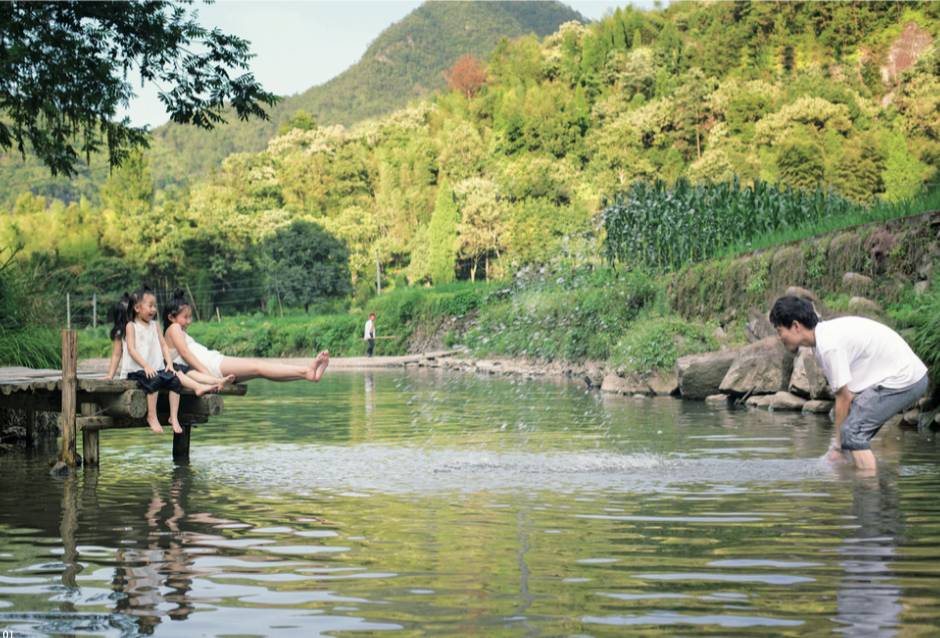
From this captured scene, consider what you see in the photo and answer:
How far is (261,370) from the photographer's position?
12305 millimetres

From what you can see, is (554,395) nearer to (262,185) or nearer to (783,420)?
(783,420)

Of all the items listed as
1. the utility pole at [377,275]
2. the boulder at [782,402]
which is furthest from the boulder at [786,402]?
the utility pole at [377,275]

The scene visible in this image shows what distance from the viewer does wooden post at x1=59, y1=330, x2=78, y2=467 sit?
465 inches

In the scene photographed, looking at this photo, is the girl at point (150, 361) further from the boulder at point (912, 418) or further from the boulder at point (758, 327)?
the boulder at point (758, 327)

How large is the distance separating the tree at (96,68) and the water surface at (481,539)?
5.64 m

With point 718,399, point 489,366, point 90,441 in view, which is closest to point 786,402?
point 718,399

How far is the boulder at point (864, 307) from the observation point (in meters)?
18.2

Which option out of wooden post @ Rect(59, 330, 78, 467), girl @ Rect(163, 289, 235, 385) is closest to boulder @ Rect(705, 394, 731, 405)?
girl @ Rect(163, 289, 235, 385)

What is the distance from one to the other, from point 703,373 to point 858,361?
11930 millimetres

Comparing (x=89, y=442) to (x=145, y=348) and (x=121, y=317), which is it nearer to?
(x=145, y=348)

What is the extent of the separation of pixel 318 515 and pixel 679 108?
69.5m

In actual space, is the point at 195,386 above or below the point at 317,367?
below

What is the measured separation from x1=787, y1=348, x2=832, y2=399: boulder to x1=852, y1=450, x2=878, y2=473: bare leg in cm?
808

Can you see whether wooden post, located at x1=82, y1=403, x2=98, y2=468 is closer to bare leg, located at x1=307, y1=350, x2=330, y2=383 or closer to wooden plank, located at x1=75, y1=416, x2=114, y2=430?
wooden plank, located at x1=75, y1=416, x2=114, y2=430
